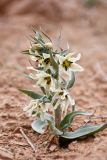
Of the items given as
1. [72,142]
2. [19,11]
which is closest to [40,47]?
[72,142]

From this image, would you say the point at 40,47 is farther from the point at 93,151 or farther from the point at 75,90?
the point at 75,90

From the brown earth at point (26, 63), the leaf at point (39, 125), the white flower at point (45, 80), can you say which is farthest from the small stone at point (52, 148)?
the white flower at point (45, 80)

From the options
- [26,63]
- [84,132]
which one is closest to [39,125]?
[84,132]

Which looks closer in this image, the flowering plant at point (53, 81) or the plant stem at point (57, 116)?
the flowering plant at point (53, 81)

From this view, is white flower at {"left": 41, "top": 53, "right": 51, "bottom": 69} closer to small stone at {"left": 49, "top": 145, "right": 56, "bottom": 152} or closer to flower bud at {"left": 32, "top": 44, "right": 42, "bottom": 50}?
flower bud at {"left": 32, "top": 44, "right": 42, "bottom": 50}

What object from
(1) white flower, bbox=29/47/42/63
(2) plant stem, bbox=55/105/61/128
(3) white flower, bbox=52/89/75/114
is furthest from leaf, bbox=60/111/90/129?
(1) white flower, bbox=29/47/42/63

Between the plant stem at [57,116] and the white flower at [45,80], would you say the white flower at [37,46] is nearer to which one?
the white flower at [45,80]

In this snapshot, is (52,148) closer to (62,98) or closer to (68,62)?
(62,98)
